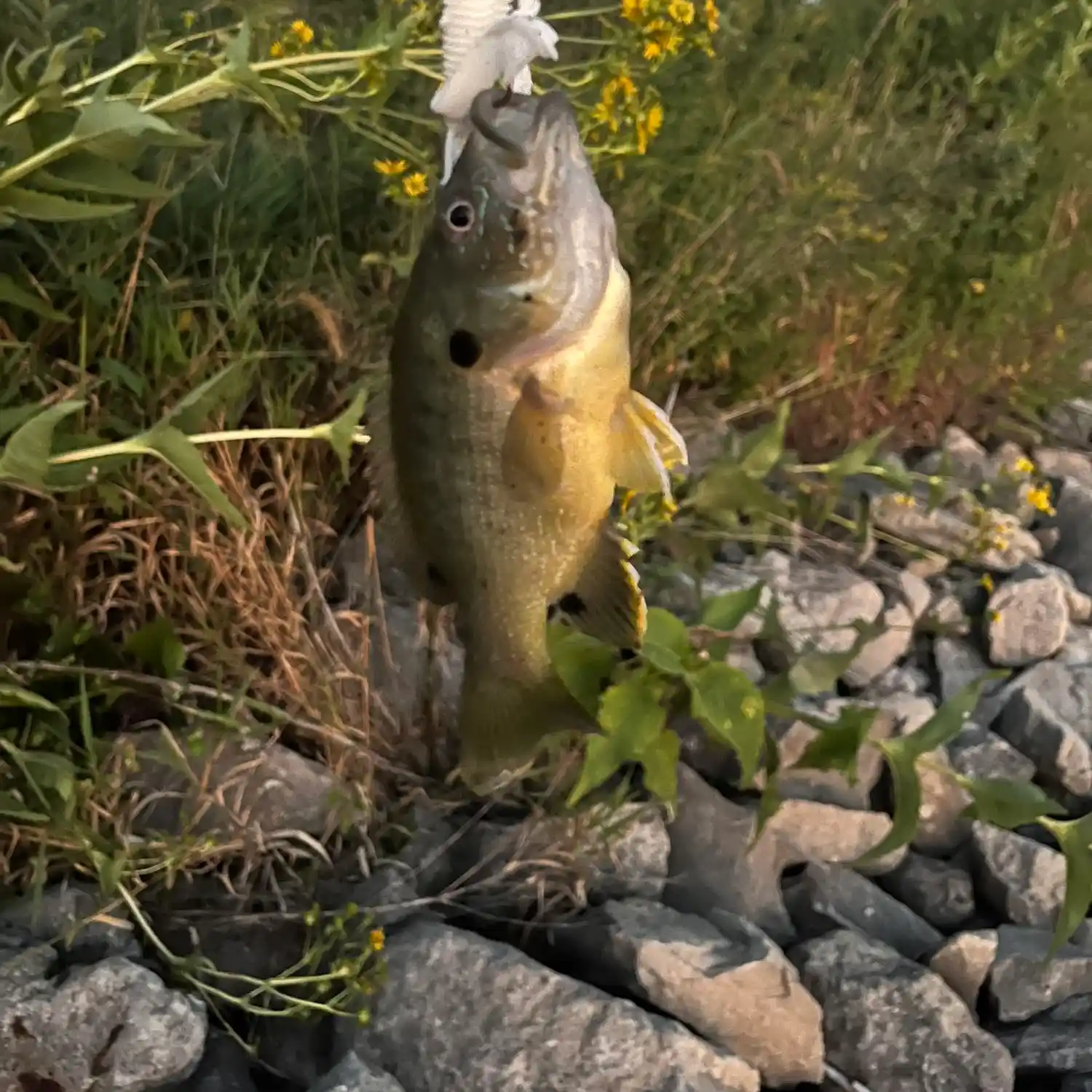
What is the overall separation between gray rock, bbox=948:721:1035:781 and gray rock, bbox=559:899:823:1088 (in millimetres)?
712

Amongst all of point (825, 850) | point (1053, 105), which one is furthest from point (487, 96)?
point (1053, 105)

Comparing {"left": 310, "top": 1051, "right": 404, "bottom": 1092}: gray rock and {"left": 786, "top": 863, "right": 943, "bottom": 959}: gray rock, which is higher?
{"left": 310, "top": 1051, "right": 404, "bottom": 1092}: gray rock

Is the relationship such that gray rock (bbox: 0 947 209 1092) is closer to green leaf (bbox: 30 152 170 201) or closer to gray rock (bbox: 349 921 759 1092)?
gray rock (bbox: 349 921 759 1092)

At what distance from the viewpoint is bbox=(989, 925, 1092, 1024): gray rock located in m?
1.85

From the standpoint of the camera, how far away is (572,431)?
112 centimetres

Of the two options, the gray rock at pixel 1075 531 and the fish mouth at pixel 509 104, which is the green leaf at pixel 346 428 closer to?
the fish mouth at pixel 509 104

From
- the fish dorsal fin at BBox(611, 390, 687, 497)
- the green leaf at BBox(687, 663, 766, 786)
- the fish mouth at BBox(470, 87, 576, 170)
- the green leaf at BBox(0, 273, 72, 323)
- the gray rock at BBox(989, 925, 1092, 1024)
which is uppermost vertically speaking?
the fish mouth at BBox(470, 87, 576, 170)

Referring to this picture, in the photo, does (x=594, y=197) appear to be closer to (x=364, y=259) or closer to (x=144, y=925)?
(x=364, y=259)

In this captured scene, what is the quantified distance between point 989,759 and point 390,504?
155cm

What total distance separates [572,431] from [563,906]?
1.01 meters

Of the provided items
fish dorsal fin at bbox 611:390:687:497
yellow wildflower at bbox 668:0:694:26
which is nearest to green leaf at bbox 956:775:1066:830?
fish dorsal fin at bbox 611:390:687:497

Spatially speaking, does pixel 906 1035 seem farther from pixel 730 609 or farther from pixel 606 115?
pixel 606 115

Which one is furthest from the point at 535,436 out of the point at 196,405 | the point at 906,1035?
the point at 906,1035

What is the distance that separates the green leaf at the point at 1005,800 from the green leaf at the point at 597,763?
56 centimetres
